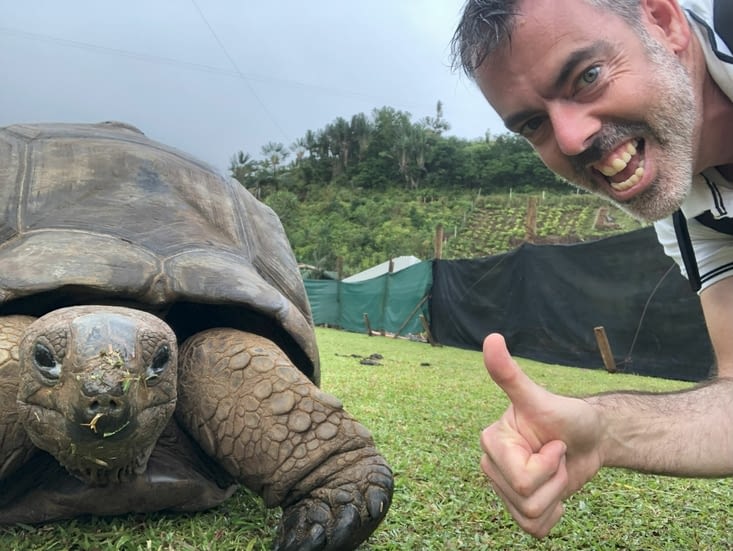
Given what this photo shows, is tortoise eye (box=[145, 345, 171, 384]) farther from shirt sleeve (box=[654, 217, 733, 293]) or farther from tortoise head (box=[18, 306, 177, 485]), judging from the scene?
shirt sleeve (box=[654, 217, 733, 293])

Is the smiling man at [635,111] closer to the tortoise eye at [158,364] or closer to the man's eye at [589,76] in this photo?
the man's eye at [589,76]

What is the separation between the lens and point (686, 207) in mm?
1579

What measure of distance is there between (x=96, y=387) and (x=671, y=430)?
1.04 meters

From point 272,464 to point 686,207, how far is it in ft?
3.94

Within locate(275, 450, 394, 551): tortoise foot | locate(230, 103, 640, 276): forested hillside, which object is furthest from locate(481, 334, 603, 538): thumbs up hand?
locate(230, 103, 640, 276): forested hillside

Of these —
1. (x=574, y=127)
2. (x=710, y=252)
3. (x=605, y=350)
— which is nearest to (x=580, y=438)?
(x=574, y=127)

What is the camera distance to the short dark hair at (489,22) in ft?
4.35

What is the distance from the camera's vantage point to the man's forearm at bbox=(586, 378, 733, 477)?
1014 mm

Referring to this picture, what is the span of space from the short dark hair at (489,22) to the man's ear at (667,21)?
3 centimetres

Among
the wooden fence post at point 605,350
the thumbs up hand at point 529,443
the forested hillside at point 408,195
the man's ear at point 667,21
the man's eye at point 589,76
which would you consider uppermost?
the man's ear at point 667,21

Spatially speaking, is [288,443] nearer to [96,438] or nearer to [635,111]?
[96,438]

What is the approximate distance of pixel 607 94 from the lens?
1.26 metres

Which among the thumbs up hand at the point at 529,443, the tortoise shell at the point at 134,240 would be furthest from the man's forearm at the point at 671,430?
the tortoise shell at the point at 134,240

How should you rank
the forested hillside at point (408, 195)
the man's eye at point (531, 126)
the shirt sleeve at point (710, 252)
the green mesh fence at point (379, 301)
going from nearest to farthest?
the man's eye at point (531, 126) → the shirt sleeve at point (710, 252) → the green mesh fence at point (379, 301) → the forested hillside at point (408, 195)
